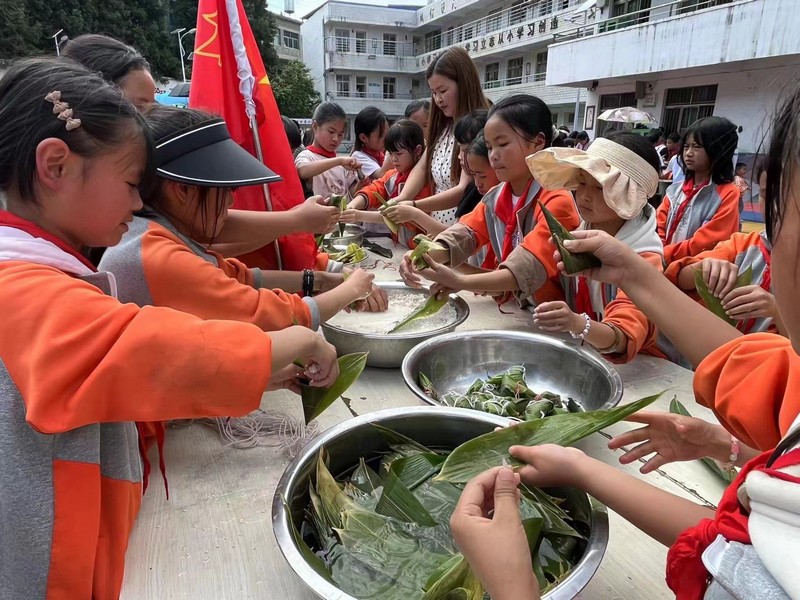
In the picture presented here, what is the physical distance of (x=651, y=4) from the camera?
53.7 ft

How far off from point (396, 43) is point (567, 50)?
20.5 metres

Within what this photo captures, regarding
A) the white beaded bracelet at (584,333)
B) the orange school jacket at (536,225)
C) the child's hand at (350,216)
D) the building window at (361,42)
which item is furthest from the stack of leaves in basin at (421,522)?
the building window at (361,42)

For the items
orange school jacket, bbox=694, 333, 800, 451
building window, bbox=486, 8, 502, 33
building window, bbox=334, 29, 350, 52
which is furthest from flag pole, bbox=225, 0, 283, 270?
building window, bbox=334, 29, 350, 52

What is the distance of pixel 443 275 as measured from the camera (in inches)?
82.4

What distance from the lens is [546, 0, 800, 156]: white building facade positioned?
11711 mm

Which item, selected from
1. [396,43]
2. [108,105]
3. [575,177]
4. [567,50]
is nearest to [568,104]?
[567,50]

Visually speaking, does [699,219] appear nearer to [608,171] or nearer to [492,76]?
[608,171]

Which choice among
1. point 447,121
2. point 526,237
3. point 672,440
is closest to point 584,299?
point 526,237

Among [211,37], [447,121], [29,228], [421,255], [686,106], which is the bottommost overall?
[421,255]

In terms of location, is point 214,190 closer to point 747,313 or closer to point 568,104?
point 747,313

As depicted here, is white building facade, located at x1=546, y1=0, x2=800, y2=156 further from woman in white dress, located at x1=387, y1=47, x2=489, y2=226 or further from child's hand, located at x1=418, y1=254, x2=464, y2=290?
child's hand, located at x1=418, y1=254, x2=464, y2=290

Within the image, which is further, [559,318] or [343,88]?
[343,88]

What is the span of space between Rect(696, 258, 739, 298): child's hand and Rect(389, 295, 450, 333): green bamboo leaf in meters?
0.99

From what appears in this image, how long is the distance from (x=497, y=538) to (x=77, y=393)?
0.66 meters
